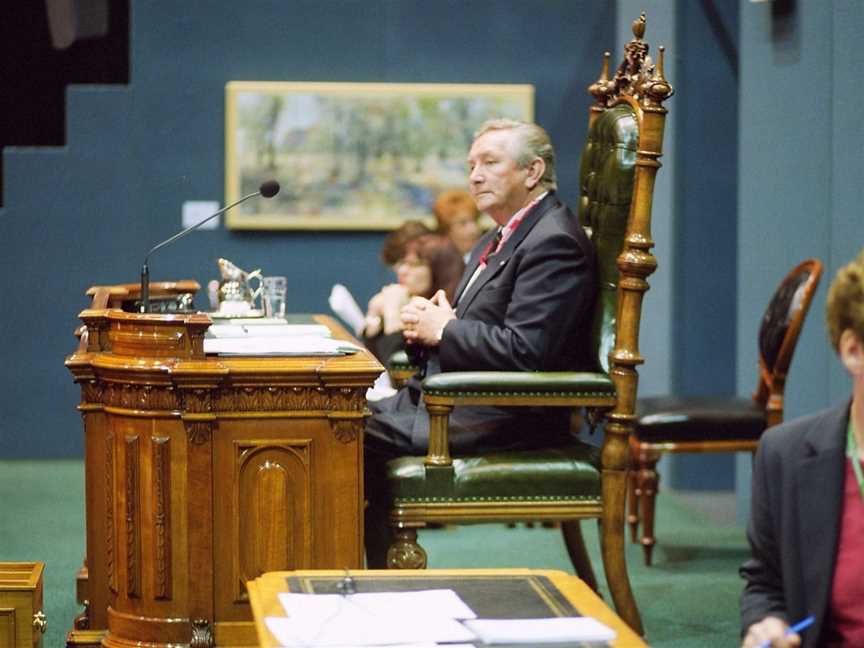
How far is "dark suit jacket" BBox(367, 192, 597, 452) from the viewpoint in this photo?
13.5ft

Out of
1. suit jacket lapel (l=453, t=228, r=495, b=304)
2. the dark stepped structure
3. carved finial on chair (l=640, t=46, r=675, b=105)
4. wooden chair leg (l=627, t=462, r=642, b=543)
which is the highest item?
the dark stepped structure

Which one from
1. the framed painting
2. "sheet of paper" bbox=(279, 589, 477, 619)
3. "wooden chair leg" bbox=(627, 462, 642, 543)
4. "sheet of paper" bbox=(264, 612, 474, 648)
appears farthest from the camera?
the framed painting

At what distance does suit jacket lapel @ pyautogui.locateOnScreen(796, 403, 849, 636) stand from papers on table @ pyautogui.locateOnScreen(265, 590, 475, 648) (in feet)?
1.62

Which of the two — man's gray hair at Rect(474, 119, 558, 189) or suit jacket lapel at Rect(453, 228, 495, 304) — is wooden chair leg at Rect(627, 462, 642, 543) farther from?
man's gray hair at Rect(474, 119, 558, 189)

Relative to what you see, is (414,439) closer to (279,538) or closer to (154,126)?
(279,538)

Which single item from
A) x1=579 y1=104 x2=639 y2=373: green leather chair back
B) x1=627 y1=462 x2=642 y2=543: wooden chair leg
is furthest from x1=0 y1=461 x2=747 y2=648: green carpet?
x1=579 y1=104 x2=639 y2=373: green leather chair back

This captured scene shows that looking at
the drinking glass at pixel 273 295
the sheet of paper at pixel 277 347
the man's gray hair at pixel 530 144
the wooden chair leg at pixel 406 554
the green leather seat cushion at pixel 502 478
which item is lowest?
the wooden chair leg at pixel 406 554

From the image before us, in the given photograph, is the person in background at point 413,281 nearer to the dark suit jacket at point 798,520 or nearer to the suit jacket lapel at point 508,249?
the suit jacket lapel at point 508,249

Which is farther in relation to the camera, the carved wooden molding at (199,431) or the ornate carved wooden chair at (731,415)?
the ornate carved wooden chair at (731,415)

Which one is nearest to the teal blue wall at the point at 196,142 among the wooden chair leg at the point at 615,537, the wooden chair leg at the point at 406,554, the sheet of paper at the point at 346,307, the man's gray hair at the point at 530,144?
the sheet of paper at the point at 346,307

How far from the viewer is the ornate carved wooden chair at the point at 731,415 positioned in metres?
5.60

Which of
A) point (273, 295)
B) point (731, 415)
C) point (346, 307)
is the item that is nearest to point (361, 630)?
point (273, 295)

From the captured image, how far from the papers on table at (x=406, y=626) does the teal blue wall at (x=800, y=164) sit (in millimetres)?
3377

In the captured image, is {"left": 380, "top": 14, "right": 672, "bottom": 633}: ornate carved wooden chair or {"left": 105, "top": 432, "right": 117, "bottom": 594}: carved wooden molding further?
{"left": 380, "top": 14, "right": 672, "bottom": 633}: ornate carved wooden chair
